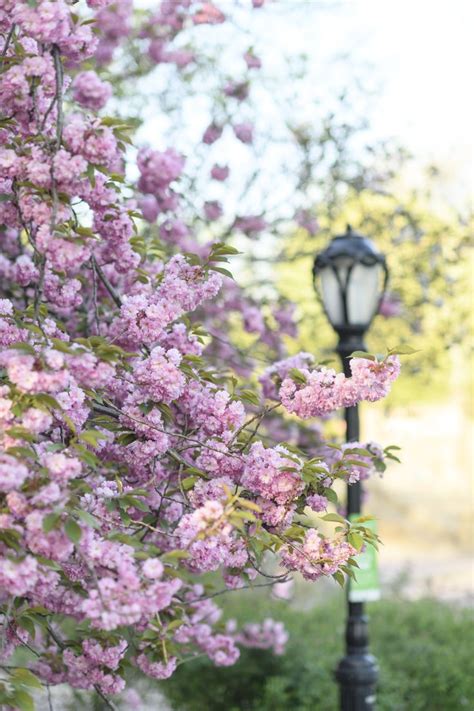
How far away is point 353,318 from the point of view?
536 centimetres

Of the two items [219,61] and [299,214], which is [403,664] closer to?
[299,214]

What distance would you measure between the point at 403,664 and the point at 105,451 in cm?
443

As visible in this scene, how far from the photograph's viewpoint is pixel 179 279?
135 inches

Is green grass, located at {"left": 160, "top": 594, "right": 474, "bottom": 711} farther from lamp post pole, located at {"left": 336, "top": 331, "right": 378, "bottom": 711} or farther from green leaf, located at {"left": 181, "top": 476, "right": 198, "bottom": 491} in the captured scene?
green leaf, located at {"left": 181, "top": 476, "right": 198, "bottom": 491}

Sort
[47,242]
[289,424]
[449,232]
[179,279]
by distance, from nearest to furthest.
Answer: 1. [47,242]
2. [179,279]
3. [289,424]
4. [449,232]

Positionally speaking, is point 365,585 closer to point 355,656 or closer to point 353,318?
point 355,656

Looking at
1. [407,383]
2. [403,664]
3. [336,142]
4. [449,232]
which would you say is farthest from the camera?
[407,383]

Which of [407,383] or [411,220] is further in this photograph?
[407,383]

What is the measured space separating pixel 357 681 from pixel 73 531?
3137 mm

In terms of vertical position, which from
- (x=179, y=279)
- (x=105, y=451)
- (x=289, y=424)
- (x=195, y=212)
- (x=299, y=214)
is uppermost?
(x=299, y=214)

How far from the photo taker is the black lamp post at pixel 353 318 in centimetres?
520

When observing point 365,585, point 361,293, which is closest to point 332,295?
point 361,293

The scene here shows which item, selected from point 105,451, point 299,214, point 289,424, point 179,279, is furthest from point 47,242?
point 299,214

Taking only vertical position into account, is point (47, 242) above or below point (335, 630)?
below
